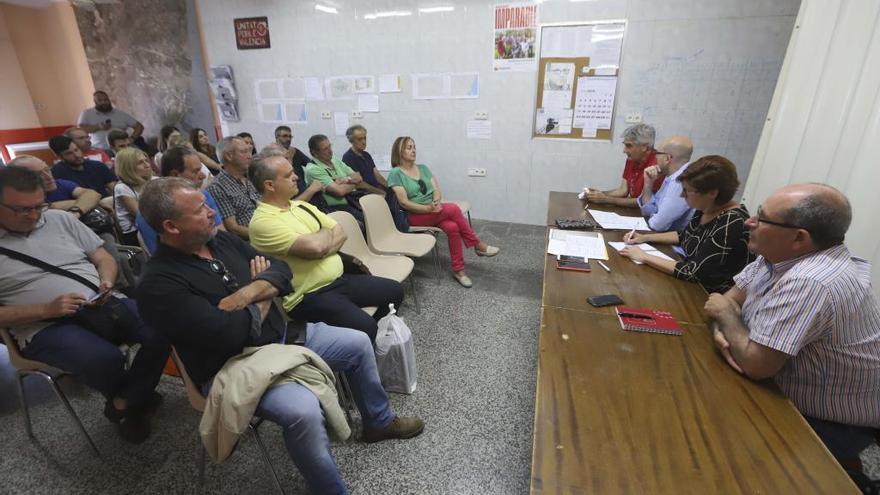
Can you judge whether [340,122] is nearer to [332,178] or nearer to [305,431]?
[332,178]

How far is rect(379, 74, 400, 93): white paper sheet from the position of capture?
4438 mm

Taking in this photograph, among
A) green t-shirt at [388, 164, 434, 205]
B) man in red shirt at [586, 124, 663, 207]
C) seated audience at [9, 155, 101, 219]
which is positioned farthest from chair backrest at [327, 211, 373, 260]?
seated audience at [9, 155, 101, 219]

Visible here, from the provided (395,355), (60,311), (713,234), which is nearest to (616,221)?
(713,234)

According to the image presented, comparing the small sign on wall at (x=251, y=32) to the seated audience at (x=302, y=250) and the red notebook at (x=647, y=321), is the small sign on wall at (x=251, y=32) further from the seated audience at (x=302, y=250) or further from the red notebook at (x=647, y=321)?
the red notebook at (x=647, y=321)

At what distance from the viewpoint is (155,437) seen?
1775 millimetres

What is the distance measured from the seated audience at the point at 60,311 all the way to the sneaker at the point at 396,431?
3.33 feet

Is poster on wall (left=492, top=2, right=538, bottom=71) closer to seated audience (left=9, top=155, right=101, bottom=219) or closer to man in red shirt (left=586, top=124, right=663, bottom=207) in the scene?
man in red shirt (left=586, top=124, right=663, bottom=207)

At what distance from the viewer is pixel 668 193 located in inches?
91.6

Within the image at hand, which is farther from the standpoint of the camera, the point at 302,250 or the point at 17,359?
the point at 302,250

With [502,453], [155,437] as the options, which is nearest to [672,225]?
[502,453]

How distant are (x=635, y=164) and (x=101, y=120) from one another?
6.52 m

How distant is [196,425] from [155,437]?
0.56 ft

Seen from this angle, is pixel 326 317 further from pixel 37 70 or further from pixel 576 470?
pixel 37 70

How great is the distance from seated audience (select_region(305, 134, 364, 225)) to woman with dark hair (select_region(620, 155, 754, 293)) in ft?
7.94
